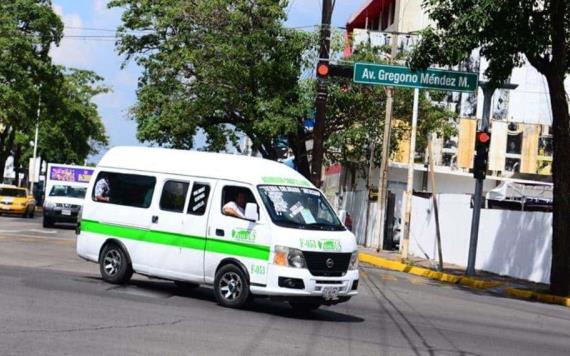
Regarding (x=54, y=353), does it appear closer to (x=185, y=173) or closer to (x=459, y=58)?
(x=185, y=173)

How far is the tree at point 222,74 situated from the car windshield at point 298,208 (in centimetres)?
1921

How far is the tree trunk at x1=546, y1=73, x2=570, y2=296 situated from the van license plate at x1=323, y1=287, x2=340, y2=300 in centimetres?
924

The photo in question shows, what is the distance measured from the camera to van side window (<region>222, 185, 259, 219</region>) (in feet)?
41.6

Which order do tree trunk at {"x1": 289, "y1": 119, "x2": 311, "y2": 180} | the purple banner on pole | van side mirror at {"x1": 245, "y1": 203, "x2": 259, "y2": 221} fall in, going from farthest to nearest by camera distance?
the purple banner on pole → tree trunk at {"x1": 289, "y1": 119, "x2": 311, "y2": 180} → van side mirror at {"x1": 245, "y1": 203, "x2": 259, "y2": 221}

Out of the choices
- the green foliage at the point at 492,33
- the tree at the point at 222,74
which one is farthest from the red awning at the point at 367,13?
the green foliage at the point at 492,33

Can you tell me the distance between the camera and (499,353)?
10617 millimetres

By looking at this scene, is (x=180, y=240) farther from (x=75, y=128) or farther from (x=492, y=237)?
(x=75, y=128)

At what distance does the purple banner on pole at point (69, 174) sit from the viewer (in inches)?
1391

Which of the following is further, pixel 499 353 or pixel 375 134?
pixel 375 134

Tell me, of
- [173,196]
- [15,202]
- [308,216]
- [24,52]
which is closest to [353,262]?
[308,216]

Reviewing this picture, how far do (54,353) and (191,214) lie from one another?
16.2ft

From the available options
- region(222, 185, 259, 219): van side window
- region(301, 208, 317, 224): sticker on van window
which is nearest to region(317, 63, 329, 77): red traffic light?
region(222, 185, 259, 219): van side window

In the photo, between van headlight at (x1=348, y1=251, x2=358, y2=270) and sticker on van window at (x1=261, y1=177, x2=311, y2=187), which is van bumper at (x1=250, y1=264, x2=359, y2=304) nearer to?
van headlight at (x1=348, y1=251, x2=358, y2=270)

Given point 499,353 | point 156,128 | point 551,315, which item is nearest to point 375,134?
point 156,128
